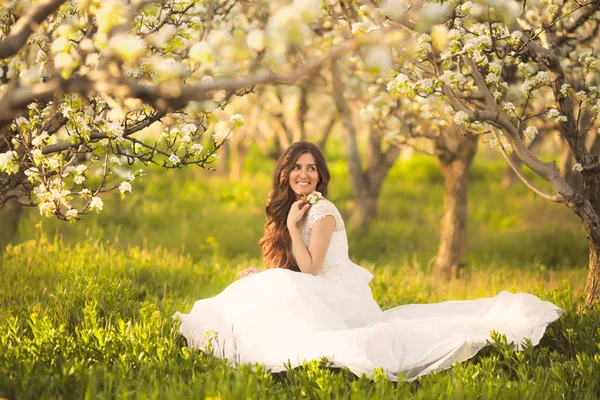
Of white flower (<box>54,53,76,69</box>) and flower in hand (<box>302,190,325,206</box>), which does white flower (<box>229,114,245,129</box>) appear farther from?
white flower (<box>54,53,76,69</box>)

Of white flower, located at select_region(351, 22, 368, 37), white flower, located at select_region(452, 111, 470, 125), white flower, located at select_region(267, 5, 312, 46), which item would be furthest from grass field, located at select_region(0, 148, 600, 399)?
white flower, located at select_region(351, 22, 368, 37)

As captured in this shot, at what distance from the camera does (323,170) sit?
568 cm

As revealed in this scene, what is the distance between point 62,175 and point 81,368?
136cm

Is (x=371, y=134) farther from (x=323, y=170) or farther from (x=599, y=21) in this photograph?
(x=323, y=170)

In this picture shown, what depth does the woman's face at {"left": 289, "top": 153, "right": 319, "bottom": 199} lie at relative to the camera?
18.3ft

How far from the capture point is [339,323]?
485 centimetres

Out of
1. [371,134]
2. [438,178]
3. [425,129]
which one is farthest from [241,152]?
[425,129]

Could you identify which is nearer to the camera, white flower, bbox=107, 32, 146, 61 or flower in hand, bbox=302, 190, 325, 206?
white flower, bbox=107, 32, 146, 61

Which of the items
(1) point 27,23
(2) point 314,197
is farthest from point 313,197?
(1) point 27,23

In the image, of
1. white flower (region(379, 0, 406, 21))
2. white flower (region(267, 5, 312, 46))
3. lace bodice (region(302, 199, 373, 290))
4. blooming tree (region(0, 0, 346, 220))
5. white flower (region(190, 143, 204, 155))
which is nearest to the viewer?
white flower (region(267, 5, 312, 46))

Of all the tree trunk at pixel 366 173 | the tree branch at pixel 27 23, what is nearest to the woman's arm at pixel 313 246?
the tree branch at pixel 27 23

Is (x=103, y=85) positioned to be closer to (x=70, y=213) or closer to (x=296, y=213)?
(x=70, y=213)

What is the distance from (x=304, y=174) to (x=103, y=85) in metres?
3.05

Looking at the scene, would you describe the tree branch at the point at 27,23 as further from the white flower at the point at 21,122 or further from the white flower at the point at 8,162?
the white flower at the point at 21,122
